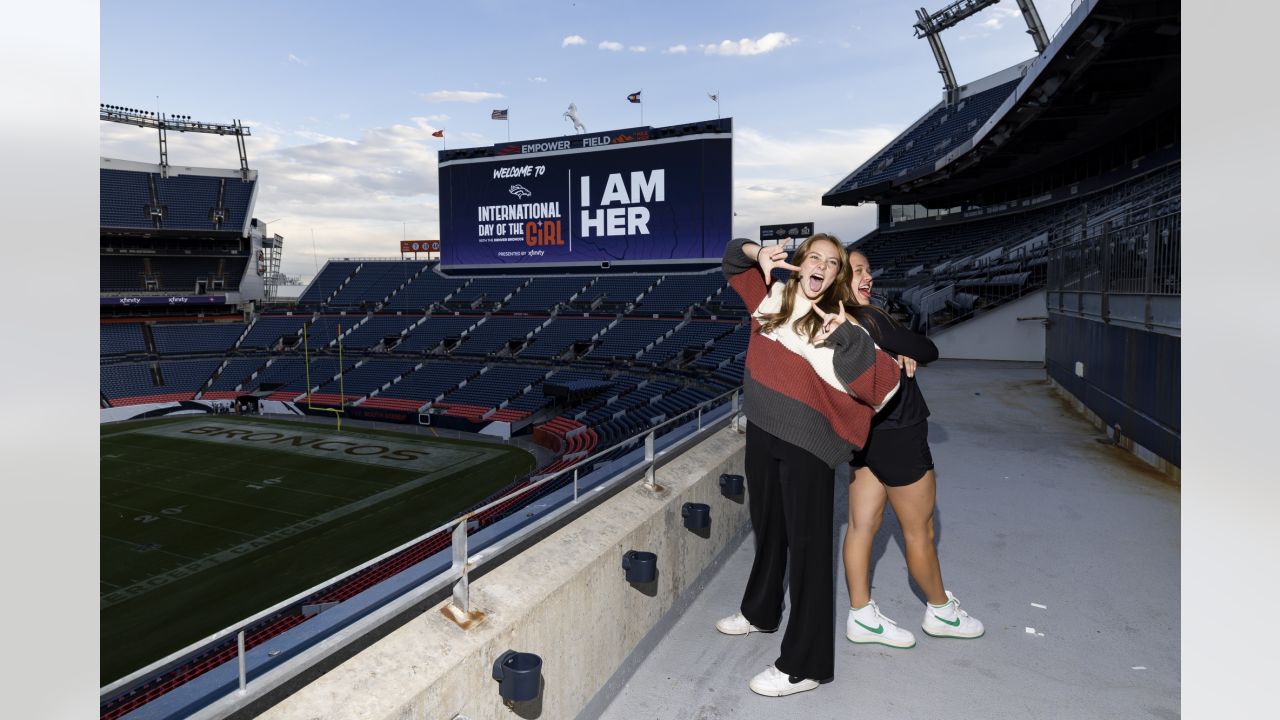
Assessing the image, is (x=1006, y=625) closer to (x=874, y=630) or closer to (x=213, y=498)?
(x=874, y=630)

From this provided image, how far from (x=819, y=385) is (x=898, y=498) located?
0.99m

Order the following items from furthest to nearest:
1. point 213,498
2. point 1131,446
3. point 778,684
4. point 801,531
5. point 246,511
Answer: point 213,498
point 246,511
point 1131,446
point 778,684
point 801,531

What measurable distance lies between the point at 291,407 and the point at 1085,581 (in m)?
36.0

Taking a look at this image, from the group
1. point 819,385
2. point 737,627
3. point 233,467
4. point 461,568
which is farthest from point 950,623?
point 233,467

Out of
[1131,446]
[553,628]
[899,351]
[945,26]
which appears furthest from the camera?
[945,26]

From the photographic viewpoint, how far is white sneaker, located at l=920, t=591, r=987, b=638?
11.9 feet

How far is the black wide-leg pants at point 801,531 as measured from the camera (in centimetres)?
304

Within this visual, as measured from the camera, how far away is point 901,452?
351cm
